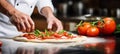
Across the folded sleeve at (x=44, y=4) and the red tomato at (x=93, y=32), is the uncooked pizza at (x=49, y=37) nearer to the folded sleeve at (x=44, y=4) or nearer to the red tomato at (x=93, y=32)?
the red tomato at (x=93, y=32)

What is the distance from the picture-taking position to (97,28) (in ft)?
7.57

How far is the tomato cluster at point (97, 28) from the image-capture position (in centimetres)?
225

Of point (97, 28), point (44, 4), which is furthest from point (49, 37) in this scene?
point (44, 4)

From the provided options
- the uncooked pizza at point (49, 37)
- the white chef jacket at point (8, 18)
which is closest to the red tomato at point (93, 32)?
the uncooked pizza at point (49, 37)

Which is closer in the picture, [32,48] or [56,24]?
[32,48]

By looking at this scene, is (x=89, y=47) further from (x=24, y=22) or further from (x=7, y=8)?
(x=7, y=8)

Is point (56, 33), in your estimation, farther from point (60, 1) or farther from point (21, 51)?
point (60, 1)

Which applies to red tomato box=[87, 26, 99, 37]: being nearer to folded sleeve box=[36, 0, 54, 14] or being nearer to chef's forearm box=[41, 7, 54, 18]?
chef's forearm box=[41, 7, 54, 18]

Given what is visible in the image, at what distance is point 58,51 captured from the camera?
162 cm

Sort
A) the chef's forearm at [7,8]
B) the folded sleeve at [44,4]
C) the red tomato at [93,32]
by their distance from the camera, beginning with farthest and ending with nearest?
the folded sleeve at [44,4] < the red tomato at [93,32] < the chef's forearm at [7,8]

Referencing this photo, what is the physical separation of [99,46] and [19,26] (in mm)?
408

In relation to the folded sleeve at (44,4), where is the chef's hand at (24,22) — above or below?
below

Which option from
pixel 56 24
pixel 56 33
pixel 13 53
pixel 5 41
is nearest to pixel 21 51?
pixel 13 53

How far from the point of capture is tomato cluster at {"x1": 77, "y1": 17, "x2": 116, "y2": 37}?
225 cm
